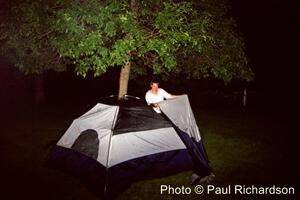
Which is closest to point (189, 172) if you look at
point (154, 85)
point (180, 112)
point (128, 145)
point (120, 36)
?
point (180, 112)

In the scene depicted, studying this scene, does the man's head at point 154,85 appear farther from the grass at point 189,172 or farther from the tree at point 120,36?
the grass at point 189,172

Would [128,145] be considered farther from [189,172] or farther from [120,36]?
[120,36]

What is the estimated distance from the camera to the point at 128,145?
25.1 ft

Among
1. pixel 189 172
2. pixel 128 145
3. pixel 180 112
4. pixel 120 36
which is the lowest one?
pixel 189 172

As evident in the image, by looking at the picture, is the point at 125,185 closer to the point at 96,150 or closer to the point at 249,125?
the point at 96,150

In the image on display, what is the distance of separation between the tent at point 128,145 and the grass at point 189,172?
279mm

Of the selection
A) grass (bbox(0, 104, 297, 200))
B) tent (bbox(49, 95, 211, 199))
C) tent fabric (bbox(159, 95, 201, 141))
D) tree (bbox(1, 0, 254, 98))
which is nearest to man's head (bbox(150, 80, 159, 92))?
tree (bbox(1, 0, 254, 98))

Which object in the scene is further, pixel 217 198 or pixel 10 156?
pixel 10 156

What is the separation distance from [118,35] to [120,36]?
0.14 metres

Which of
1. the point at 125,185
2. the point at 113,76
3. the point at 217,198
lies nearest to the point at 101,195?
the point at 125,185

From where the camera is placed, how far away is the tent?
7.43 m

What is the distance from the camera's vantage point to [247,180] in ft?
26.7

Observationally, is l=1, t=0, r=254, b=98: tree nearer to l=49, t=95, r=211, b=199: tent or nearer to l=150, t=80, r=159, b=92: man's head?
l=150, t=80, r=159, b=92: man's head

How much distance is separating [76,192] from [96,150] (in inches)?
38.5
